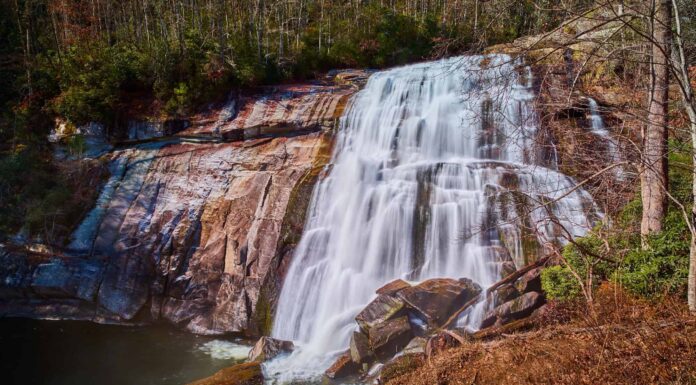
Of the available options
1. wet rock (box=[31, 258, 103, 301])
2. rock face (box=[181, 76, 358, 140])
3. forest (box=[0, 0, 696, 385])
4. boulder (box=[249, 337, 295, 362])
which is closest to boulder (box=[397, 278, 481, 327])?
forest (box=[0, 0, 696, 385])

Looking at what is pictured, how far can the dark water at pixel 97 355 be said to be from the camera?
10312 mm

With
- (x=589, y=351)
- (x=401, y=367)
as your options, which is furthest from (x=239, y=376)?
(x=589, y=351)

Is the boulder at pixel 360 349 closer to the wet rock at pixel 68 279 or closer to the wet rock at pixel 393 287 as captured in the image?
the wet rock at pixel 393 287

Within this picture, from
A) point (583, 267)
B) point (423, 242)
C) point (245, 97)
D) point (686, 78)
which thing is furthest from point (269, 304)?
point (686, 78)

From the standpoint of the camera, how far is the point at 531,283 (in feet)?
28.8

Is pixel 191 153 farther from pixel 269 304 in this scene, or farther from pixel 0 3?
pixel 0 3

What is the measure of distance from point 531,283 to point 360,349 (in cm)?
375

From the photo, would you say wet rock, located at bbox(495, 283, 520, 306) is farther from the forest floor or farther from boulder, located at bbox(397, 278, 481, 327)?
the forest floor

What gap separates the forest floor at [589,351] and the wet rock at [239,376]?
316 centimetres

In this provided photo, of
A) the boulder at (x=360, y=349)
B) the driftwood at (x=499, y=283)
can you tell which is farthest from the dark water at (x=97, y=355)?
the driftwood at (x=499, y=283)

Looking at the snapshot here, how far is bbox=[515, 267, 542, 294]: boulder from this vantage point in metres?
8.76

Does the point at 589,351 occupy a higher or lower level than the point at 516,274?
lower

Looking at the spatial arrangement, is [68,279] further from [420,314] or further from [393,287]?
[420,314]

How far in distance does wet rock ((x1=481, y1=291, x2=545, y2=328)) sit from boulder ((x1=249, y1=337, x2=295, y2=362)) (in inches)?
181
